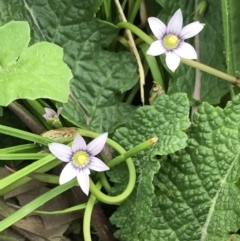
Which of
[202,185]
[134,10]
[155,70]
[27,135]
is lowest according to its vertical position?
[202,185]

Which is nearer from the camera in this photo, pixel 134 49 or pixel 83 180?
pixel 83 180

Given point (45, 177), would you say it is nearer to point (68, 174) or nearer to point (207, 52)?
point (68, 174)

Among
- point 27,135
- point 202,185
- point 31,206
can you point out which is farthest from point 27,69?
point 202,185

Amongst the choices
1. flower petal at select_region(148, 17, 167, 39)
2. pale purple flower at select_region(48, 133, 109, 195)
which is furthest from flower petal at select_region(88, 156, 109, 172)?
flower petal at select_region(148, 17, 167, 39)

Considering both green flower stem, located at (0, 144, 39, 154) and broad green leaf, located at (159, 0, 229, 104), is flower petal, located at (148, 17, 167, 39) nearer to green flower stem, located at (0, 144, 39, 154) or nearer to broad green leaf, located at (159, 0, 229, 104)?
broad green leaf, located at (159, 0, 229, 104)

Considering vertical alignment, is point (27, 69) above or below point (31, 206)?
above

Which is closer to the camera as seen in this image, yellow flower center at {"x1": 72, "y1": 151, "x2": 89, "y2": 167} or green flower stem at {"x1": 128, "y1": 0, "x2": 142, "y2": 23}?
yellow flower center at {"x1": 72, "y1": 151, "x2": 89, "y2": 167}

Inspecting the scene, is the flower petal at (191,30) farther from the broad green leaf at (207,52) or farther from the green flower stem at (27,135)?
the green flower stem at (27,135)
